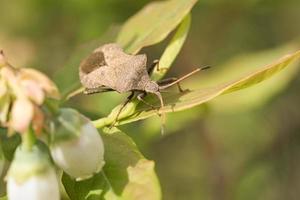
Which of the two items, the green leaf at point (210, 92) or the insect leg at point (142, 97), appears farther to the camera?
the insect leg at point (142, 97)

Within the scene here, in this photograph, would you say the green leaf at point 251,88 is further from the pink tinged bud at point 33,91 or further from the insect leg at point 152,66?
the pink tinged bud at point 33,91

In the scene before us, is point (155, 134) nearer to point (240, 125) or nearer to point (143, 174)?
point (240, 125)

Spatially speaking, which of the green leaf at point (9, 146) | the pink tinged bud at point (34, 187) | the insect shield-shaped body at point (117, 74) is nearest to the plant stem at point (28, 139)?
the pink tinged bud at point (34, 187)

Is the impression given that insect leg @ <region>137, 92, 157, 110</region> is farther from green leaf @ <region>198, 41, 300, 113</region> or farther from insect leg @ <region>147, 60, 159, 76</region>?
green leaf @ <region>198, 41, 300, 113</region>

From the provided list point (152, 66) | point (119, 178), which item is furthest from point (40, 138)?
point (152, 66)

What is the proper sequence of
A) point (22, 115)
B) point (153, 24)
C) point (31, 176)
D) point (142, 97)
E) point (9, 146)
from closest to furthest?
1. point (22, 115)
2. point (31, 176)
3. point (9, 146)
4. point (142, 97)
5. point (153, 24)

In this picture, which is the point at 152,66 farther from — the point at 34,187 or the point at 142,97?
the point at 34,187

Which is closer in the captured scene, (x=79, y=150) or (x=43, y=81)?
(x=43, y=81)
